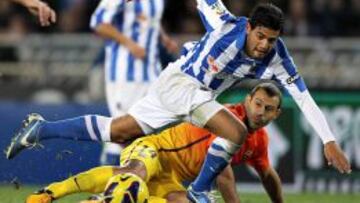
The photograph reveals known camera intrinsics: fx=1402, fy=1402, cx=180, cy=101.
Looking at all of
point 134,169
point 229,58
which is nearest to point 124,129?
point 134,169

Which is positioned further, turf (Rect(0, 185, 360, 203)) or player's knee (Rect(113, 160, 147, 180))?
turf (Rect(0, 185, 360, 203))

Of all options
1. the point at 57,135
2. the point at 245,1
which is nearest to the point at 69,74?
the point at 245,1

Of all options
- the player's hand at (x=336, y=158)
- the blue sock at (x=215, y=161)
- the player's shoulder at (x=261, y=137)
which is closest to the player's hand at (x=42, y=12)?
the blue sock at (x=215, y=161)

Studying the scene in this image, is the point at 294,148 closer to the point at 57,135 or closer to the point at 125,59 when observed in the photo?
the point at 125,59

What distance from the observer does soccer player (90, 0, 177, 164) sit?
1323cm

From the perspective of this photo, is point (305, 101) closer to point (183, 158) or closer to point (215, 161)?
point (215, 161)

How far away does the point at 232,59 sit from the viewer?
10141 millimetres

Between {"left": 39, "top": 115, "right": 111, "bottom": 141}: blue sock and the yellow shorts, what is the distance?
40 centimetres

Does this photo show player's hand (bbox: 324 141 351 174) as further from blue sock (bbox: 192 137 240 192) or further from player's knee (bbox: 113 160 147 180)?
player's knee (bbox: 113 160 147 180)

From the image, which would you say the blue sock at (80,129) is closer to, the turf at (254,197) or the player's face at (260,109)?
the turf at (254,197)

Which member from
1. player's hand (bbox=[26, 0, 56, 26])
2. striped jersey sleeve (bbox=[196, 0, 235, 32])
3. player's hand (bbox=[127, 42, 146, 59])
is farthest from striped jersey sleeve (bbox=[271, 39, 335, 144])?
player's hand (bbox=[127, 42, 146, 59])

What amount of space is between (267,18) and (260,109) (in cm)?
67

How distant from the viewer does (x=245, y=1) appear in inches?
726

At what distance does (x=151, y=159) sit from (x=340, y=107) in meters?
5.22
